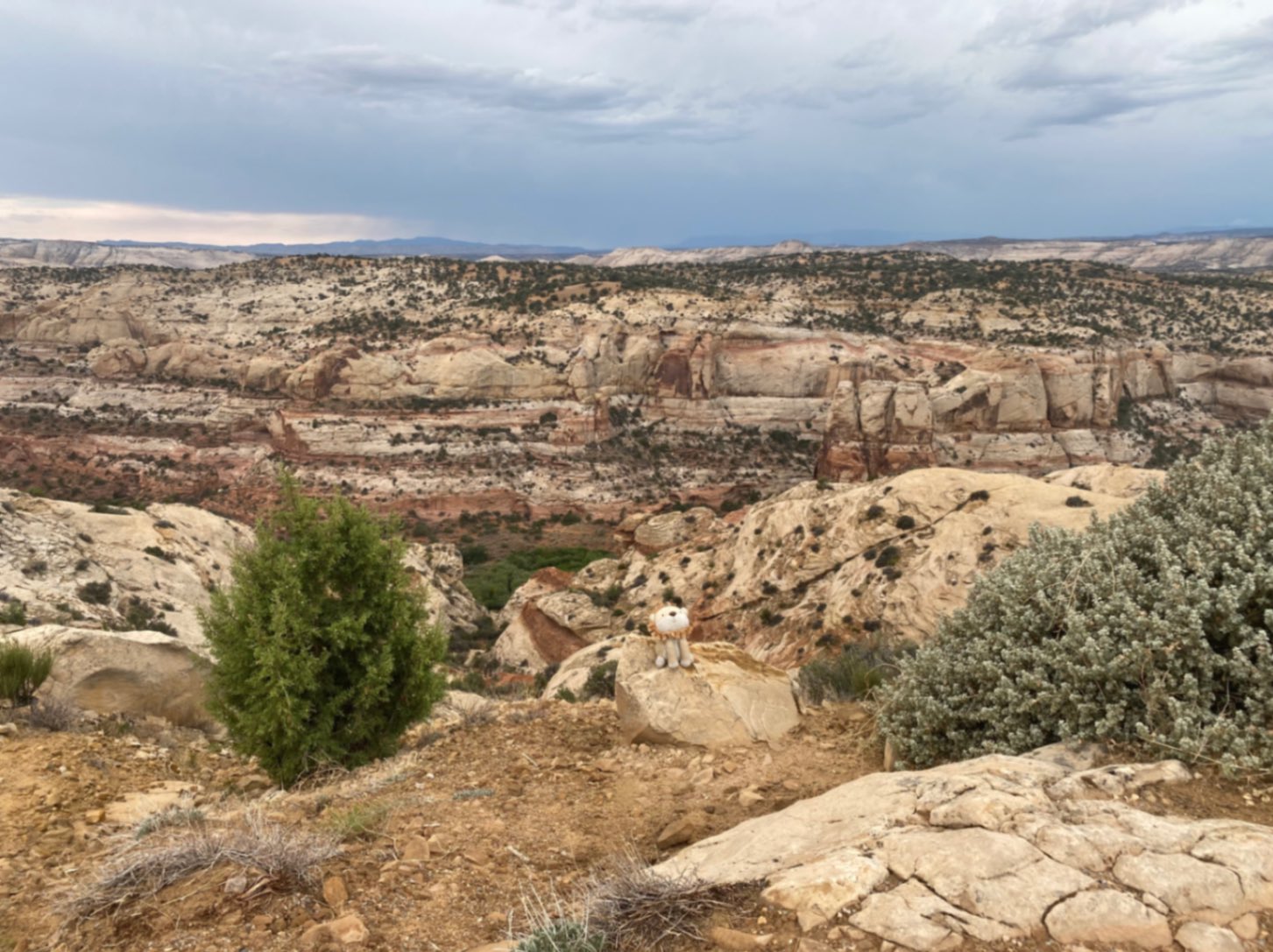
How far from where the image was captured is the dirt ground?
404 cm

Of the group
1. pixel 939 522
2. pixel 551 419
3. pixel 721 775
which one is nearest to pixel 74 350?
pixel 551 419

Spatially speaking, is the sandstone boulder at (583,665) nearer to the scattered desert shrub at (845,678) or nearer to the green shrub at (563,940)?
the scattered desert shrub at (845,678)

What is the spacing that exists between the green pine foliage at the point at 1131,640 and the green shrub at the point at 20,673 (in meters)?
10.1

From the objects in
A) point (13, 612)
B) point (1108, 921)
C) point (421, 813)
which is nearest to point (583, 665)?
point (13, 612)

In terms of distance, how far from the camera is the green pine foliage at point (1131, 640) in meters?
4.55

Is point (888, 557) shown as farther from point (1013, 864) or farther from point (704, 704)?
point (1013, 864)

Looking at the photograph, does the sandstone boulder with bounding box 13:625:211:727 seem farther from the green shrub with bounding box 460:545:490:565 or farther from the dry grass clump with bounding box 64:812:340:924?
the green shrub with bounding box 460:545:490:565

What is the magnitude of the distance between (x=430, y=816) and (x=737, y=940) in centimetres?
313

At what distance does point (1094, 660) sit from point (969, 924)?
2302 millimetres

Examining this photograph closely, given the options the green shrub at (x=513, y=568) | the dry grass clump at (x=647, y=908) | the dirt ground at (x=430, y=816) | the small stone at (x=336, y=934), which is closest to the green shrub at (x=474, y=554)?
the green shrub at (x=513, y=568)

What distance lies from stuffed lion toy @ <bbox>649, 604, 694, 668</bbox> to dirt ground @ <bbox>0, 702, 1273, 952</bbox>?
1.00m

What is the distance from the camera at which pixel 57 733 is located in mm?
8680

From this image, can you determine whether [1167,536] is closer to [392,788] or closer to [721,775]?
[721,775]

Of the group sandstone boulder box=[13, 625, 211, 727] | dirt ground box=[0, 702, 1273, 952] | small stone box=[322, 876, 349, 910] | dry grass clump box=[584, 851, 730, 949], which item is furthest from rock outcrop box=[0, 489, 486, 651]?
dry grass clump box=[584, 851, 730, 949]
